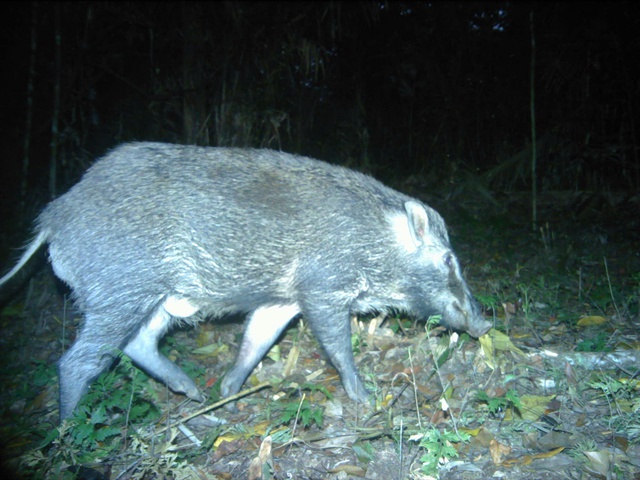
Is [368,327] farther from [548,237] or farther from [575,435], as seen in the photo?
[548,237]

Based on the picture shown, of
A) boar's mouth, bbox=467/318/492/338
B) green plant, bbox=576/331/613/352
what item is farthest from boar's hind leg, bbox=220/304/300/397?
green plant, bbox=576/331/613/352

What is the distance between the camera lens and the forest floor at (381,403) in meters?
2.83

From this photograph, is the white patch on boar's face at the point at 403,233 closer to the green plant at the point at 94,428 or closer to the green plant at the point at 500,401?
the green plant at the point at 500,401

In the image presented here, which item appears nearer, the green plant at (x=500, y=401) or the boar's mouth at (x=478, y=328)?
the green plant at (x=500, y=401)

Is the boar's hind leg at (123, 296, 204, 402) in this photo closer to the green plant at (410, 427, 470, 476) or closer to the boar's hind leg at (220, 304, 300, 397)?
the boar's hind leg at (220, 304, 300, 397)

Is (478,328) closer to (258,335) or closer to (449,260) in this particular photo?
(449,260)


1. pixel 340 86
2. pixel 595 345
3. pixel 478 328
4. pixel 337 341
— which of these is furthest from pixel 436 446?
pixel 340 86

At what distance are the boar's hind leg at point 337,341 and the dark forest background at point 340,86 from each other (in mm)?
3476

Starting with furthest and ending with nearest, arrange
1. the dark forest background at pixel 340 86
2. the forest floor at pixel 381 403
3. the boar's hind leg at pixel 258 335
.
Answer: the dark forest background at pixel 340 86 → the boar's hind leg at pixel 258 335 → the forest floor at pixel 381 403

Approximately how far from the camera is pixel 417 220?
155 inches

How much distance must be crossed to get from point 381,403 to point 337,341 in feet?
1.69

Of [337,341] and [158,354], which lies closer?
[337,341]

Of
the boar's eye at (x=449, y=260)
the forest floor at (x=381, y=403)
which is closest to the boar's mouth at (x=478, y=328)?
the forest floor at (x=381, y=403)

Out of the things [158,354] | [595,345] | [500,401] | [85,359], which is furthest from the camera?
[158,354]
